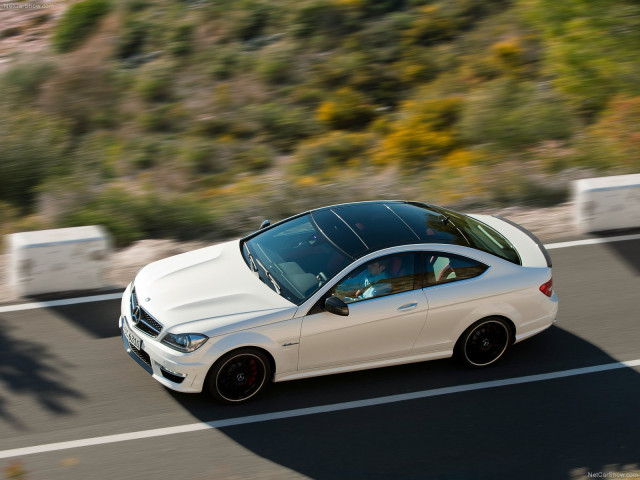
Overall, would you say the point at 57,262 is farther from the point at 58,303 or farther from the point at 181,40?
the point at 181,40

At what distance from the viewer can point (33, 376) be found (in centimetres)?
784

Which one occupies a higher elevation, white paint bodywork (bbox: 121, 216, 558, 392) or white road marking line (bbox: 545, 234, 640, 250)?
white paint bodywork (bbox: 121, 216, 558, 392)

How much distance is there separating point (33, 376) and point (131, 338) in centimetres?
117

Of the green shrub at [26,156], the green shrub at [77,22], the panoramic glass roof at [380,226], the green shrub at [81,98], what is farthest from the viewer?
the green shrub at [77,22]

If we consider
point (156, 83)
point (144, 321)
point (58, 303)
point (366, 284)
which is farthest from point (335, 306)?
point (156, 83)

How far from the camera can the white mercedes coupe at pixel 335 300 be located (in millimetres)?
7094

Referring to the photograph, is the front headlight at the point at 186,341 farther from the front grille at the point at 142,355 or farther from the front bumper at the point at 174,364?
the front grille at the point at 142,355

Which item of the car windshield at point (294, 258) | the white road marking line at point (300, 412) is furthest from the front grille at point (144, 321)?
the car windshield at point (294, 258)

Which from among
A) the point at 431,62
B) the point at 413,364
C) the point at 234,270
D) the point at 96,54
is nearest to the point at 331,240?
the point at 234,270

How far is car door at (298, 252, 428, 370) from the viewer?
7.27m

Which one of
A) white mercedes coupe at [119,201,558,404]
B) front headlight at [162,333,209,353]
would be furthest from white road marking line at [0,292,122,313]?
front headlight at [162,333,209,353]

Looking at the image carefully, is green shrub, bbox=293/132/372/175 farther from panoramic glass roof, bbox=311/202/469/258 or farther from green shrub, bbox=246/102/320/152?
panoramic glass roof, bbox=311/202/469/258

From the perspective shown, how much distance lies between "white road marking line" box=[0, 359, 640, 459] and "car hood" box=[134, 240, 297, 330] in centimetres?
90

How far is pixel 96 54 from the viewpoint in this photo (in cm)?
1978
